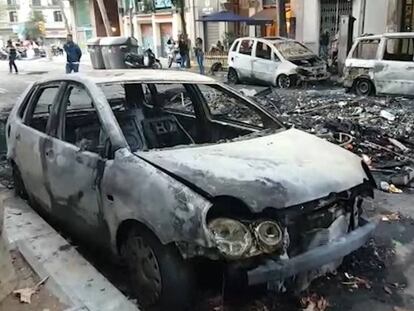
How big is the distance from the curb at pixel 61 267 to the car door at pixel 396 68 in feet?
32.2

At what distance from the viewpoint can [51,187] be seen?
420 cm

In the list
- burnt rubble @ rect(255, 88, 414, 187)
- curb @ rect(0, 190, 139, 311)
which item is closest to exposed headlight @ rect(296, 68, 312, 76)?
burnt rubble @ rect(255, 88, 414, 187)

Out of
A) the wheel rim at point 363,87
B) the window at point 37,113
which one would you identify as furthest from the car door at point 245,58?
the window at point 37,113

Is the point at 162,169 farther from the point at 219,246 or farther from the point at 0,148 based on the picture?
the point at 0,148

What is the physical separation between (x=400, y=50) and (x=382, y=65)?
93 centimetres

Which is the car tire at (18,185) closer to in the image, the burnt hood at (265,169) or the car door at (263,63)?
the burnt hood at (265,169)

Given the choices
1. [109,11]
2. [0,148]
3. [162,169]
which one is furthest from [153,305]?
[109,11]

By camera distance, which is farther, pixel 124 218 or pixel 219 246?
pixel 124 218

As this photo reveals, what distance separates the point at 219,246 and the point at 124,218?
78 centimetres

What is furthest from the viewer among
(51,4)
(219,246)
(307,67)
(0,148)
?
(51,4)

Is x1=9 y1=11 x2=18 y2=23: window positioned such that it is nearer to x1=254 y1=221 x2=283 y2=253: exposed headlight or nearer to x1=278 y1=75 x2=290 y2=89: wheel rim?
x1=278 y1=75 x2=290 y2=89: wheel rim

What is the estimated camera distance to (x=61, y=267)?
3.70 metres

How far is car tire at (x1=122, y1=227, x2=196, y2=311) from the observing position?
296 centimetres

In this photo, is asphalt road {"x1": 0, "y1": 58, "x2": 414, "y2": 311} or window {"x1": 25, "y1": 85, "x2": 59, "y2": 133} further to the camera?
window {"x1": 25, "y1": 85, "x2": 59, "y2": 133}
